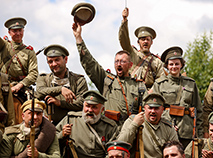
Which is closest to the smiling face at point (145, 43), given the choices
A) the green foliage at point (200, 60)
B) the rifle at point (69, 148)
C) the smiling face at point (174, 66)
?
the smiling face at point (174, 66)

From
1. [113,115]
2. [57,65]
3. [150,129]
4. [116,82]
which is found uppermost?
[57,65]

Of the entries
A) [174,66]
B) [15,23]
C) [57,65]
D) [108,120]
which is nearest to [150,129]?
[108,120]

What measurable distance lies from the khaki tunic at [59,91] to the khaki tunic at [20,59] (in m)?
1.07

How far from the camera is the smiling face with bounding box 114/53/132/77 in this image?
11.7 meters

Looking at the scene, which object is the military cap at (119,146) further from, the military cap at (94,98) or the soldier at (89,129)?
the military cap at (94,98)

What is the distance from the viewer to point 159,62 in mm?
13867

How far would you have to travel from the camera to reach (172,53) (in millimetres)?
12484

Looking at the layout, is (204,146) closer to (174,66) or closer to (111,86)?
(174,66)

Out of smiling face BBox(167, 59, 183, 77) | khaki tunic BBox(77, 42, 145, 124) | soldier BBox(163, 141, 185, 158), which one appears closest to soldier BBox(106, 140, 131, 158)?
soldier BBox(163, 141, 185, 158)

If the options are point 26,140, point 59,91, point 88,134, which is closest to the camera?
point 26,140

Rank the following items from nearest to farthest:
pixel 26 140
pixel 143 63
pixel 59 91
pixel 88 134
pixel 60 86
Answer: pixel 26 140, pixel 88 134, pixel 59 91, pixel 60 86, pixel 143 63

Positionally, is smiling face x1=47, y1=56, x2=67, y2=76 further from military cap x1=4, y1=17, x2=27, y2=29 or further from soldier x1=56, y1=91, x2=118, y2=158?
military cap x1=4, y1=17, x2=27, y2=29

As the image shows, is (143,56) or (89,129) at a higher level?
(143,56)

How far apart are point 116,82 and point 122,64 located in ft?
1.33
